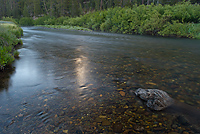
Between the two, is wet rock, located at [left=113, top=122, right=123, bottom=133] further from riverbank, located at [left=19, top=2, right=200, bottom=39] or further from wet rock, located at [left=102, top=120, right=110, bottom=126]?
riverbank, located at [left=19, top=2, right=200, bottom=39]

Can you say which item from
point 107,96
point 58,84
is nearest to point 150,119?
point 107,96

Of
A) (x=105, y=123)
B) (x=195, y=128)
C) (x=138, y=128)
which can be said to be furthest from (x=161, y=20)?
(x=105, y=123)

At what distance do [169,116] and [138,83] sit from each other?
1819 millimetres

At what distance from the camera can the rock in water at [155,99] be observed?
3.62 meters

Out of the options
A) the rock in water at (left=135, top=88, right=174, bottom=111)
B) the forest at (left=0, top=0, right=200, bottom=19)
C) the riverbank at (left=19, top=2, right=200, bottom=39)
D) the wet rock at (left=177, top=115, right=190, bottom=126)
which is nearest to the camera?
the wet rock at (left=177, top=115, right=190, bottom=126)

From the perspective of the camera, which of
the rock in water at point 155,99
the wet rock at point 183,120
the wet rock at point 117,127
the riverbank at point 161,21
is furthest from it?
the riverbank at point 161,21

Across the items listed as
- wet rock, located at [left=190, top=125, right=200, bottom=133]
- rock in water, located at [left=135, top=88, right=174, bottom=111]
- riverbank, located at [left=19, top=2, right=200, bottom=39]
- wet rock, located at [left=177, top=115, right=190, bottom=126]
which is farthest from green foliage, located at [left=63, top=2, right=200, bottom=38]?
wet rock, located at [left=190, top=125, right=200, bottom=133]

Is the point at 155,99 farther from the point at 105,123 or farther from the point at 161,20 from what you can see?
the point at 161,20

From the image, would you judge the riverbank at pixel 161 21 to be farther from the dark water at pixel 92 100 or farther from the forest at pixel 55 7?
the forest at pixel 55 7

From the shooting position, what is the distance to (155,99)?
12.2 feet

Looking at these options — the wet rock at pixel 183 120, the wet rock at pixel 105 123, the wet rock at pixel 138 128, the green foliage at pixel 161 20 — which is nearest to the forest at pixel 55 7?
the green foliage at pixel 161 20

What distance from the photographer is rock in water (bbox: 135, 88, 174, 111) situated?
142 inches

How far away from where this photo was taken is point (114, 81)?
5.18m

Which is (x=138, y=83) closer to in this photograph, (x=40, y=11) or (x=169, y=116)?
(x=169, y=116)
